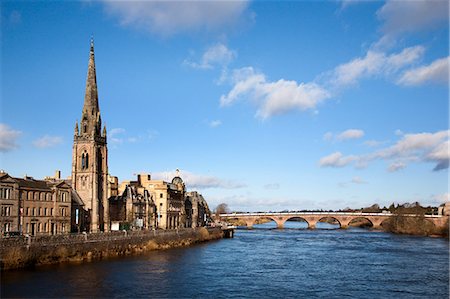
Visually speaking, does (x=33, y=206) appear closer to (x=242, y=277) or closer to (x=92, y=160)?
(x=92, y=160)

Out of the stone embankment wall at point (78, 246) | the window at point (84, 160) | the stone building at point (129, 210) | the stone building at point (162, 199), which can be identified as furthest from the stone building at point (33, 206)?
the stone building at point (162, 199)

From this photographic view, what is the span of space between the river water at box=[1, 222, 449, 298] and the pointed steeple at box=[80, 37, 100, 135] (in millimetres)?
28823

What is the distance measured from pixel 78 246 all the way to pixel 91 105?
37531 millimetres

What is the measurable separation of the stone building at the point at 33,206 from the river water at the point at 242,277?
14.6m

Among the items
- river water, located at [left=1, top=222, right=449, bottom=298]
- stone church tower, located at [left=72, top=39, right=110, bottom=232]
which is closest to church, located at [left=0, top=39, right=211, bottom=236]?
stone church tower, located at [left=72, top=39, right=110, bottom=232]

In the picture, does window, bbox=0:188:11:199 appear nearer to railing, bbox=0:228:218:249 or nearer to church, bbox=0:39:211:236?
church, bbox=0:39:211:236

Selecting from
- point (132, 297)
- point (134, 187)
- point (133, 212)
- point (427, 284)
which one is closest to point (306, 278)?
point (427, 284)

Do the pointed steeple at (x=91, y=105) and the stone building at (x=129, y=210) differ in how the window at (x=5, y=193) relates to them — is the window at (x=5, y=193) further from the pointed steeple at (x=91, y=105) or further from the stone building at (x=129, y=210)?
the stone building at (x=129, y=210)

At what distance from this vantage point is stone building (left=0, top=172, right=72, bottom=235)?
70875mm

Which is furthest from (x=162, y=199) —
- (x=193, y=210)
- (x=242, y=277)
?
(x=242, y=277)

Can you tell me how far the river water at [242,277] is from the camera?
47.8 meters

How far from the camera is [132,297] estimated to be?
45.0 meters

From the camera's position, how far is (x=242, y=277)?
58531mm

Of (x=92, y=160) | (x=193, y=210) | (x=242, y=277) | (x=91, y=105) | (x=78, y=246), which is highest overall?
(x=91, y=105)
